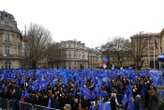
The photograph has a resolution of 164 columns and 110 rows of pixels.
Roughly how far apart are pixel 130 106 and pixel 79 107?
2661mm

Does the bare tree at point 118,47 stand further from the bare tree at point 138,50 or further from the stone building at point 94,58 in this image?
the stone building at point 94,58

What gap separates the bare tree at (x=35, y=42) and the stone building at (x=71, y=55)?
44.7m

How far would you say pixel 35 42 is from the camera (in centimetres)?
9006

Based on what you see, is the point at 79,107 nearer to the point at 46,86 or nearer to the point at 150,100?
the point at 150,100

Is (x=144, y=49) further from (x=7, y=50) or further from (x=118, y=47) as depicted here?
(x=7, y=50)

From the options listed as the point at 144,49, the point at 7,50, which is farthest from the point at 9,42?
the point at 144,49

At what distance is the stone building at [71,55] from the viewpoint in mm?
147300

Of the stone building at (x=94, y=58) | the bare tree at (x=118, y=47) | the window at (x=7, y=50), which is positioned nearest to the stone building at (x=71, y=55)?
the stone building at (x=94, y=58)

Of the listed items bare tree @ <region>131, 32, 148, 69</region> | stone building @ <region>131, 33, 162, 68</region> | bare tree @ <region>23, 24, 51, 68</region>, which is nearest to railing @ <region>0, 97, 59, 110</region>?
bare tree @ <region>23, 24, 51, 68</region>

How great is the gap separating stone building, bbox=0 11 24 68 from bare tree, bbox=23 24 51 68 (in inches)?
120

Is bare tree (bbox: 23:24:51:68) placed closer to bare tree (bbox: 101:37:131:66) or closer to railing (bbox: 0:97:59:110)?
bare tree (bbox: 101:37:131:66)

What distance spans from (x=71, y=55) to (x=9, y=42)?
2614 inches

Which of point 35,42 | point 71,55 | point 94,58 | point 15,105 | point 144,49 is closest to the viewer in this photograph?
point 15,105

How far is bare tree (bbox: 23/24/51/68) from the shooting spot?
8900 centimetres
